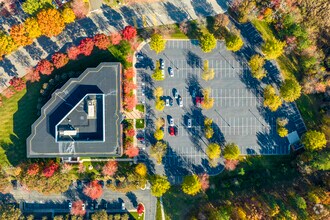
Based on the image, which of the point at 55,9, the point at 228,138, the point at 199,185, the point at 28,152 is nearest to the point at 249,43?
the point at 228,138

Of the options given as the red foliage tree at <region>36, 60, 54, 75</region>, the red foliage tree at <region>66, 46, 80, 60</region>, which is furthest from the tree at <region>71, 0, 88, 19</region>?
the red foliage tree at <region>36, 60, 54, 75</region>

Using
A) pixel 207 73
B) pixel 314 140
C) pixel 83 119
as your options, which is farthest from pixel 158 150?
pixel 314 140

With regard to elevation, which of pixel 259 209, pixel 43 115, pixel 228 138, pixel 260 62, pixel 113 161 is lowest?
pixel 259 209

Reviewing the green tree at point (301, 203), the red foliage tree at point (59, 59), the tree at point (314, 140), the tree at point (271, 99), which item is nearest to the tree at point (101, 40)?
the red foliage tree at point (59, 59)

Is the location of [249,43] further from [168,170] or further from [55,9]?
[55,9]

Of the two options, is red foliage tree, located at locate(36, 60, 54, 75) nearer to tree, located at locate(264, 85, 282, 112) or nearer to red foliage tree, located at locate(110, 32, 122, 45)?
red foliage tree, located at locate(110, 32, 122, 45)

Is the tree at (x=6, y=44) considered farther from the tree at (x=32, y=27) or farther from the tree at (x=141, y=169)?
the tree at (x=141, y=169)

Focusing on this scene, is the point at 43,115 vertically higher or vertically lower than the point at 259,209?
higher
